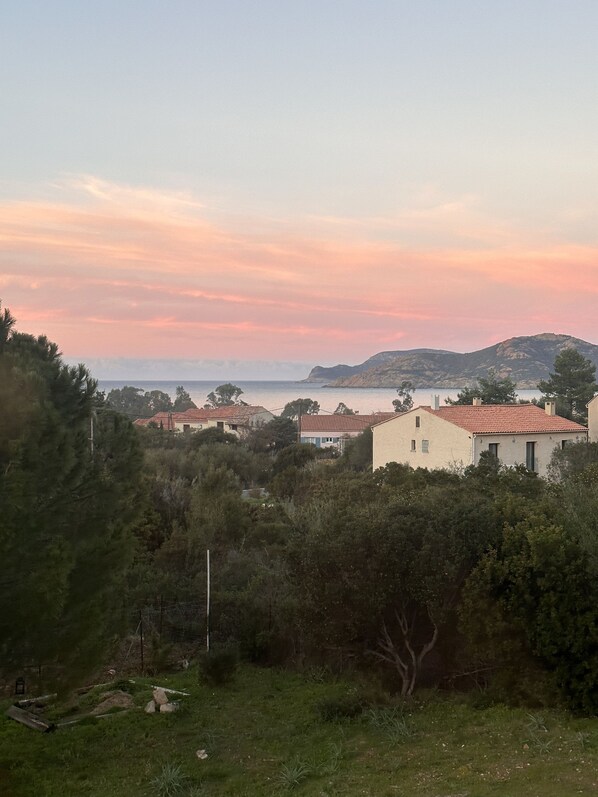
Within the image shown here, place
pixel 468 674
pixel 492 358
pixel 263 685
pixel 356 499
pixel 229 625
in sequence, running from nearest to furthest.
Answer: pixel 468 674
pixel 263 685
pixel 229 625
pixel 356 499
pixel 492 358

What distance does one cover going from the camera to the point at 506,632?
11914 millimetres

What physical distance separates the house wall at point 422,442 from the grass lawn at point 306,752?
A: 830 inches

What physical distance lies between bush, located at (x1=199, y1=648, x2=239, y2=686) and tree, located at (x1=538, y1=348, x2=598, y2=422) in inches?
1722

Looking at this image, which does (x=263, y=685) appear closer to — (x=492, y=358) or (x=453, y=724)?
(x=453, y=724)

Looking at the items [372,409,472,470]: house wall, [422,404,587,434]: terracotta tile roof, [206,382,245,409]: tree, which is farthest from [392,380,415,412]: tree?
[422,404,587,434]: terracotta tile roof

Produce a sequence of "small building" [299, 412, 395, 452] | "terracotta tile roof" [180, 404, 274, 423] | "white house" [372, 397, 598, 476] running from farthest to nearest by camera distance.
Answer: "terracotta tile roof" [180, 404, 274, 423] < "small building" [299, 412, 395, 452] < "white house" [372, 397, 598, 476]

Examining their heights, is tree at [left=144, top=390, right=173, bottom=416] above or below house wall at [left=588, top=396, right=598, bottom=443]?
above

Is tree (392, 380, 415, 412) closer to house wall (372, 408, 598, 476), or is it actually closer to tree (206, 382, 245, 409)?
tree (206, 382, 245, 409)

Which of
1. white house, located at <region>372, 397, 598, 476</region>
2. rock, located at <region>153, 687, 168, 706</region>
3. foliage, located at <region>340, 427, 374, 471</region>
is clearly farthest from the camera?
foliage, located at <region>340, 427, 374, 471</region>

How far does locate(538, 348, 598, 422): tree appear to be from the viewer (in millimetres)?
54656

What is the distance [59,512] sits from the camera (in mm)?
9680

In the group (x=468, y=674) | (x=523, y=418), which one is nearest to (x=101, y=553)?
(x=468, y=674)

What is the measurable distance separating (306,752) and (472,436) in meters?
24.1

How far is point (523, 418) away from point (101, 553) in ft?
96.6
